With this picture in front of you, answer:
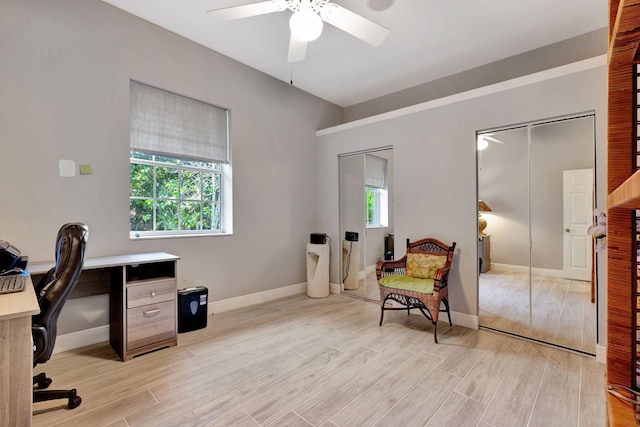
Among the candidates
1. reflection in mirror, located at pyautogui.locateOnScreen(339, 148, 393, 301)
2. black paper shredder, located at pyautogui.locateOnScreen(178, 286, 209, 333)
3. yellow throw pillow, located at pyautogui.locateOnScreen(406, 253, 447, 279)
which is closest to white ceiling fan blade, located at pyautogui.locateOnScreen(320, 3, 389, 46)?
reflection in mirror, located at pyautogui.locateOnScreen(339, 148, 393, 301)

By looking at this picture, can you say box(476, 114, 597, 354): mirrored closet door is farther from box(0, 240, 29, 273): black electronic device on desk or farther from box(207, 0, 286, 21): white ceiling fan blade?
box(0, 240, 29, 273): black electronic device on desk

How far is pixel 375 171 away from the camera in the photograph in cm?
408

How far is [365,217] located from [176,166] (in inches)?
99.2

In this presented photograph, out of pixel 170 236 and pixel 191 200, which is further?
pixel 191 200

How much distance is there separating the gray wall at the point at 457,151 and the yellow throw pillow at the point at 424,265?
221 millimetres

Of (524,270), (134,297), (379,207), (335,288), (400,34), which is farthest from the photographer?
(335,288)

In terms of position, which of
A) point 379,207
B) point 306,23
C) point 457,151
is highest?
point 306,23

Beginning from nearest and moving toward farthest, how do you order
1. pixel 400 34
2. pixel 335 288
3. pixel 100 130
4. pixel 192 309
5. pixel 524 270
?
1. pixel 100 130
2. pixel 524 270
3. pixel 192 309
4. pixel 400 34
5. pixel 335 288

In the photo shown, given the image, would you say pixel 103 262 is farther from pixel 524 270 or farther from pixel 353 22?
pixel 524 270

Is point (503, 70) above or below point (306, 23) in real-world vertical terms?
above

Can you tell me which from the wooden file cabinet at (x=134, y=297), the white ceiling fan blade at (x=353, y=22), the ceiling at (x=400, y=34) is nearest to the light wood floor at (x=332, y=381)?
the wooden file cabinet at (x=134, y=297)

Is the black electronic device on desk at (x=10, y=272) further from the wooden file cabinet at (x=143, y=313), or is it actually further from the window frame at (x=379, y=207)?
the window frame at (x=379, y=207)

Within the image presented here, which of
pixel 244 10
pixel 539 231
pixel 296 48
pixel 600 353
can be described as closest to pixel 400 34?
pixel 296 48

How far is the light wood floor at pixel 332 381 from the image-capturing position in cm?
177
